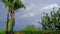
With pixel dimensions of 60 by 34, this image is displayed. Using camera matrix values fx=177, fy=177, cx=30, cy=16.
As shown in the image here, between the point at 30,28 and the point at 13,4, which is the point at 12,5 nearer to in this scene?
the point at 13,4

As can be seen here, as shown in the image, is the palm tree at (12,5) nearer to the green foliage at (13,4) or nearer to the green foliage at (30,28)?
the green foliage at (13,4)

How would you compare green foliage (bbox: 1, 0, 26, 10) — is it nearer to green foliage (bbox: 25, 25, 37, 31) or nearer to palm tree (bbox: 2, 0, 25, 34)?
palm tree (bbox: 2, 0, 25, 34)

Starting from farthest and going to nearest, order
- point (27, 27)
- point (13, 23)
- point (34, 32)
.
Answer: point (27, 27)
point (34, 32)
point (13, 23)

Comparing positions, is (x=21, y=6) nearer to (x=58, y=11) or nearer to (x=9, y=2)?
(x=9, y=2)

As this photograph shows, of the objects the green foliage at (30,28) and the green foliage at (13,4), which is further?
the green foliage at (30,28)

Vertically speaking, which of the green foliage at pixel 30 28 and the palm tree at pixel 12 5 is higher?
the palm tree at pixel 12 5

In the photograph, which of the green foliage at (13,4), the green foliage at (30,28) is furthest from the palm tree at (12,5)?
the green foliage at (30,28)

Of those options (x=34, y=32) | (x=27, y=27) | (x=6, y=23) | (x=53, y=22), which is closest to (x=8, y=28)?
(x=6, y=23)

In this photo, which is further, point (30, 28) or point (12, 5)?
point (30, 28)

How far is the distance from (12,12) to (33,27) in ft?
38.6

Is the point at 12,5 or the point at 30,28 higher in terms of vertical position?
the point at 12,5

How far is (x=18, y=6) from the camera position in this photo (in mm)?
31109

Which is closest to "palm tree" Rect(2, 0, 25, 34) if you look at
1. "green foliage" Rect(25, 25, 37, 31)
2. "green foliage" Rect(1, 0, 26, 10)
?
"green foliage" Rect(1, 0, 26, 10)

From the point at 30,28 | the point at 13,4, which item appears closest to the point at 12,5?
the point at 13,4
